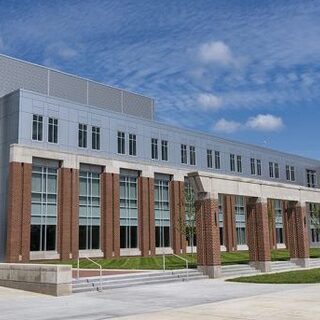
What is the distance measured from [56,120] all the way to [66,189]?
6376 mm

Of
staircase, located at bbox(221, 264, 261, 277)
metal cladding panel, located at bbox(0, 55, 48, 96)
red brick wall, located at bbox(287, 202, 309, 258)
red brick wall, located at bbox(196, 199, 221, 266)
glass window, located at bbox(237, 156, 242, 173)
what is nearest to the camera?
red brick wall, located at bbox(196, 199, 221, 266)

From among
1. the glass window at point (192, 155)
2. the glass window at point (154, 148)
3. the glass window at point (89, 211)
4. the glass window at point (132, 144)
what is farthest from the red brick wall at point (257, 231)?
the glass window at point (192, 155)

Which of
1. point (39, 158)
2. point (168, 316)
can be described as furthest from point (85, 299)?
point (39, 158)

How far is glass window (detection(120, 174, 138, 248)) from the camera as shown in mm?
48094

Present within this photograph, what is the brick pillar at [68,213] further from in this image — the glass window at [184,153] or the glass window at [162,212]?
the glass window at [184,153]

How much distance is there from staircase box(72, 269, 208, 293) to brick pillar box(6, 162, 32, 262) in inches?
728

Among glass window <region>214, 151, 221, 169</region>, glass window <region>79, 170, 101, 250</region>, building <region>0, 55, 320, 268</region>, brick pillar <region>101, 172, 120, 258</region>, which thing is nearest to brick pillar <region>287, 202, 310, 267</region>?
building <region>0, 55, 320, 268</region>

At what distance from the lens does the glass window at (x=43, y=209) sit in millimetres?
41219

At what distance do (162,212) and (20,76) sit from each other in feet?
66.5

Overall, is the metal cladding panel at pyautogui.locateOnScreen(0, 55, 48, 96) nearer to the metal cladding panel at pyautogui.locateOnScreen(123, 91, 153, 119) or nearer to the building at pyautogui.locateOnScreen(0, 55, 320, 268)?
the building at pyautogui.locateOnScreen(0, 55, 320, 268)

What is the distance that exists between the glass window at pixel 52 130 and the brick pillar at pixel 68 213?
112 inches

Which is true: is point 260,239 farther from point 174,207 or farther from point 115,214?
point 174,207

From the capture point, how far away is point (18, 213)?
39750 mm

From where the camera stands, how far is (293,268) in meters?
31.7
